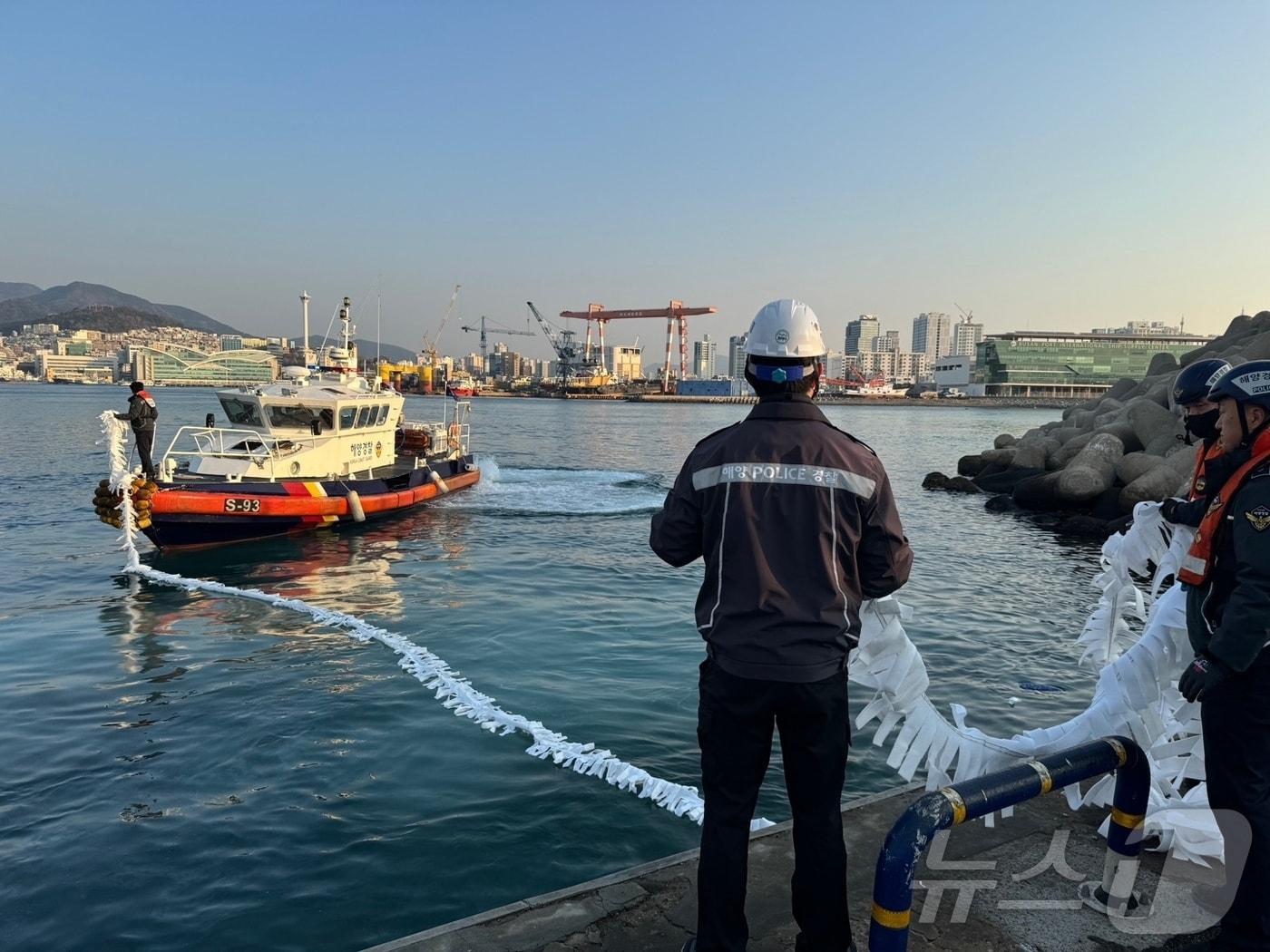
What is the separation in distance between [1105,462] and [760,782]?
24962mm

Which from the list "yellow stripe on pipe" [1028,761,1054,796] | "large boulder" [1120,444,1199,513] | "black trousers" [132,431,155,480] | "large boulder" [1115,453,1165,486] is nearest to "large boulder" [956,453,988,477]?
"large boulder" [1115,453,1165,486]

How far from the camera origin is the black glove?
292 centimetres

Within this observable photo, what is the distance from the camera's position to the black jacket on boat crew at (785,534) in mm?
2635

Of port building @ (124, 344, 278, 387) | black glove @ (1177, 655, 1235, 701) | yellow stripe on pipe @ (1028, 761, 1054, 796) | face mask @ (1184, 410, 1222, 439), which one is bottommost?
yellow stripe on pipe @ (1028, 761, 1054, 796)

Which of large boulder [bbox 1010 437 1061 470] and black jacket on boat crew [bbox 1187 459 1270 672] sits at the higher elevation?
black jacket on boat crew [bbox 1187 459 1270 672]

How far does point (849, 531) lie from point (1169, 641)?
1930mm

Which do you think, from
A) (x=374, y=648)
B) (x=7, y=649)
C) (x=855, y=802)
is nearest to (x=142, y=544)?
(x=7, y=649)

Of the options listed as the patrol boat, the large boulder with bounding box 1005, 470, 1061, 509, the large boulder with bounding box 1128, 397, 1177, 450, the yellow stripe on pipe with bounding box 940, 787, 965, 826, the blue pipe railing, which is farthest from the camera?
the large boulder with bounding box 1005, 470, 1061, 509

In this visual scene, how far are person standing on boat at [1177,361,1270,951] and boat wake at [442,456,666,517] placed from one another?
2007 cm

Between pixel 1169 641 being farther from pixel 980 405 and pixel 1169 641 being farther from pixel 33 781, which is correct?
pixel 980 405

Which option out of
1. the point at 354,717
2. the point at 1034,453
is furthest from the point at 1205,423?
the point at 1034,453

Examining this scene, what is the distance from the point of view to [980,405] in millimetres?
157000

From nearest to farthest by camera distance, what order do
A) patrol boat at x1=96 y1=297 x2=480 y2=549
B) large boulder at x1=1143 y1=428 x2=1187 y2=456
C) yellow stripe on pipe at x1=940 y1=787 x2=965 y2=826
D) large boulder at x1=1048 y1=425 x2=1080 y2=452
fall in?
yellow stripe on pipe at x1=940 y1=787 x2=965 y2=826, patrol boat at x1=96 y1=297 x2=480 y2=549, large boulder at x1=1143 y1=428 x2=1187 y2=456, large boulder at x1=1048 y1=425 x2=1080 y2=452

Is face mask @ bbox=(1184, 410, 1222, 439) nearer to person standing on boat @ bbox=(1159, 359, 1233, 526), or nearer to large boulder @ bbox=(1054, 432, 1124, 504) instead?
person standing on boat @ bbox=(1159, 359, 1233, 526)
